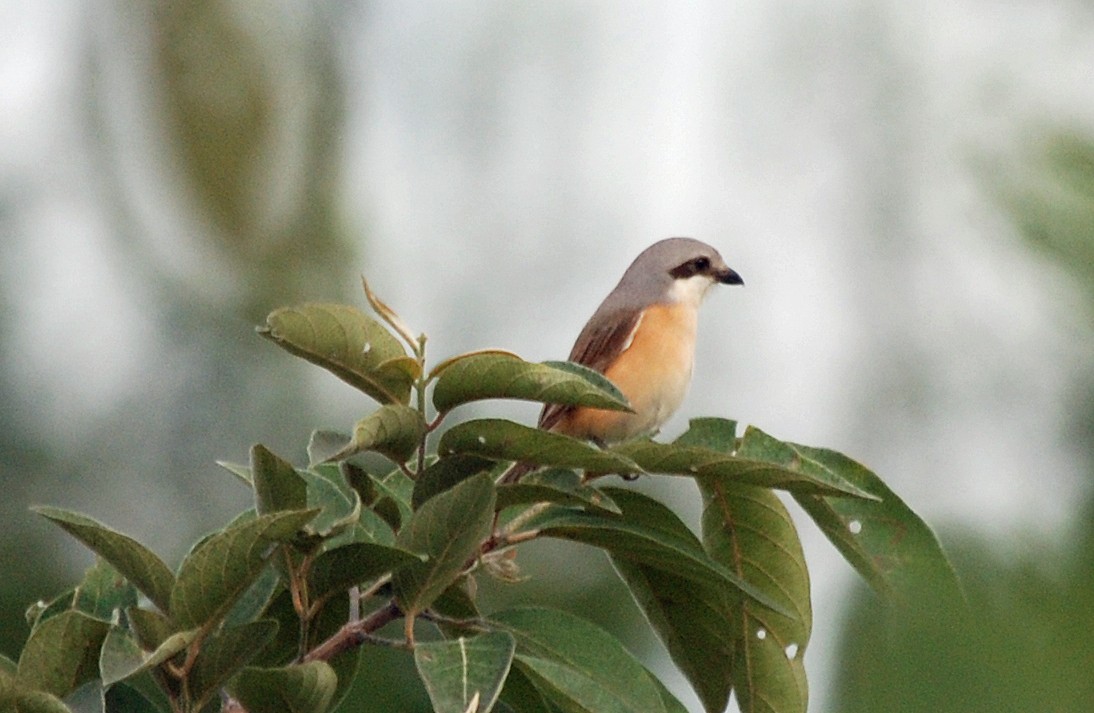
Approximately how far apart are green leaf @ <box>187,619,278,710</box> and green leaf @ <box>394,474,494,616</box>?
0.18m

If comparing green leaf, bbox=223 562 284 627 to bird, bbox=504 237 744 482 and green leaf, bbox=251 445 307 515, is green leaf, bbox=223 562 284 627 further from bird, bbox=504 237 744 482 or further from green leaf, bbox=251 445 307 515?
bird, bbox=504 237 744 482

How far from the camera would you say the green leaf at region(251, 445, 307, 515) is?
66.9 inches

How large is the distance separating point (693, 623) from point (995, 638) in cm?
152

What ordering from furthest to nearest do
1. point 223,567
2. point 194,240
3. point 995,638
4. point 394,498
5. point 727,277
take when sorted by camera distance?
point 194,240 < point 727,277 < point 394,498 < point 223,567 < point 995,638

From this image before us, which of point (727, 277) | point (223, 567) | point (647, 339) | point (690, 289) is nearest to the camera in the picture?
point (223, 567)

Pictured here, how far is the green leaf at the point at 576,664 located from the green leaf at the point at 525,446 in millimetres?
247

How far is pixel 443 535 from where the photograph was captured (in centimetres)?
167

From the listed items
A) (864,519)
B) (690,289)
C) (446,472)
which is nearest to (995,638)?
(446,472)

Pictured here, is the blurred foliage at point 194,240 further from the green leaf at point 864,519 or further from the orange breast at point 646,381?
the green leaf at point 864,519

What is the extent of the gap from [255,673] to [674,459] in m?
0.64

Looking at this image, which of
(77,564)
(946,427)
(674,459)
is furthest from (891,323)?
(77,564)

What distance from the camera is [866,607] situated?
74cm

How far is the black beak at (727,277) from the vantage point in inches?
202

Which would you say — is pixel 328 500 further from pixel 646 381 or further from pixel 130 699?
pixel 646 381
